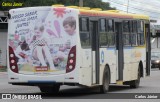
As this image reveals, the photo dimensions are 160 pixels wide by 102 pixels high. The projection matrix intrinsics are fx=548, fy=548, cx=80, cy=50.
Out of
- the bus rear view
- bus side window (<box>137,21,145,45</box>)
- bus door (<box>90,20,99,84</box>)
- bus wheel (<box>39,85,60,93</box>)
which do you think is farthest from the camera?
bus side window (<box>137,21,145,45</box>)

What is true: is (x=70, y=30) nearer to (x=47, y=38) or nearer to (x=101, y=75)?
(x=47, y=38)

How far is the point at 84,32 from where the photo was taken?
18.7m

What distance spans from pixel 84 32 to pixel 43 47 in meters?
1.59

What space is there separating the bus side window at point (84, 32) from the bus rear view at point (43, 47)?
503mm

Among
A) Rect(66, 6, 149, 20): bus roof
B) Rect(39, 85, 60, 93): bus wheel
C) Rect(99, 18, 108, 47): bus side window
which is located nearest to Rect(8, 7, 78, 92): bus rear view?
Rect(66, 6, 149, 20): bus roof

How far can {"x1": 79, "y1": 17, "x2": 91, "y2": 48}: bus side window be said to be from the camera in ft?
60.5

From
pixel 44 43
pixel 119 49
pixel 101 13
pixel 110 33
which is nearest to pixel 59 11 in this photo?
pixel 44 43

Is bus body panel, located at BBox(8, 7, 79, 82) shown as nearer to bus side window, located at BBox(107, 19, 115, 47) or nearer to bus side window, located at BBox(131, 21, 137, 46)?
bus side window, located at BBox(107, 19, 115, 47)

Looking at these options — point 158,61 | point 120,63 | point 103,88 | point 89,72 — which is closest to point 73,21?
point 89,72

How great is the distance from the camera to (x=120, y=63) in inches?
874

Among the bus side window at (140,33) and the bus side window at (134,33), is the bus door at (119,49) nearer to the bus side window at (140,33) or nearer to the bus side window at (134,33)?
the bus side window at (134,33)

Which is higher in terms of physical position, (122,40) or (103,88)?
(122,40)

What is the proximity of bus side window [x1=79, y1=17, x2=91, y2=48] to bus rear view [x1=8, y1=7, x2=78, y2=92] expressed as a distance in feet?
1.65

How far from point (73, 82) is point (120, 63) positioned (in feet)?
16.1
